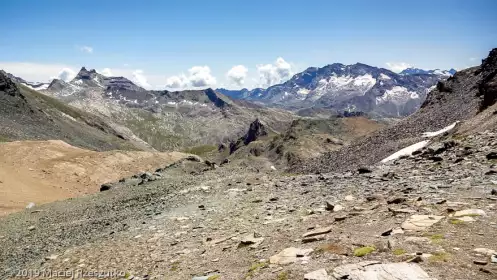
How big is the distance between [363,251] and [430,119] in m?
50.8

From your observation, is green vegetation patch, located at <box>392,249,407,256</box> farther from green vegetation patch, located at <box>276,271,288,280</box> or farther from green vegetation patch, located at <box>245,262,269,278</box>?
green vegetation patch, located at <box>245,262,269,278</box>

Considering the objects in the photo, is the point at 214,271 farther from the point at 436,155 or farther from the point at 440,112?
the point at 440,112

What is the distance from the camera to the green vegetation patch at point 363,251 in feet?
34.0

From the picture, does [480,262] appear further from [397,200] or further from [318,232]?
[397,200]

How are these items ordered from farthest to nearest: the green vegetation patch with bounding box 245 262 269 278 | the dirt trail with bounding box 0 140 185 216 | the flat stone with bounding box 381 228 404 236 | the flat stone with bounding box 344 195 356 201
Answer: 1. the dirt trail with bounding box 0 140 185 216
2. the flat stone with bounding box 344 195 356 201
3. the flat stone with bounding box 381 228 404 236
4. the green vegetation patch with bounding box 245 262 269 278

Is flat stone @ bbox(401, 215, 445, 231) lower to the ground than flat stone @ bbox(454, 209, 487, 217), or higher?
lower

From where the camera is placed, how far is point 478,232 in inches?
425

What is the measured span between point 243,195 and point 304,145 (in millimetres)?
124076

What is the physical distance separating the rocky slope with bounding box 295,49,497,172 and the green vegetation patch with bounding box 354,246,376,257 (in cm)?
2976

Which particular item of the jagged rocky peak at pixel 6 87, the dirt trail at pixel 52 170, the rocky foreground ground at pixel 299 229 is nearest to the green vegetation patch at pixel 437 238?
the rocky foreground ground at pixel 299 229

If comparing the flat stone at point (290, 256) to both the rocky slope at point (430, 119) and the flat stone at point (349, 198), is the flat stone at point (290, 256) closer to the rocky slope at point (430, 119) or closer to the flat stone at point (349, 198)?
the flat stone at point (349, 198)

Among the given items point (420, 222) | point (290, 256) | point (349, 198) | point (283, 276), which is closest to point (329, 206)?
point (349, 198)

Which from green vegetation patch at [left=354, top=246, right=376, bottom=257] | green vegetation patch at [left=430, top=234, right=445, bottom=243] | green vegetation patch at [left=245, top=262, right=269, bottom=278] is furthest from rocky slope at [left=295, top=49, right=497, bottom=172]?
green vegetation patch at [left=354, top=246, right=376, bottom=257]

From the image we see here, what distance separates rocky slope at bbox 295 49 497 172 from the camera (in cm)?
4466
